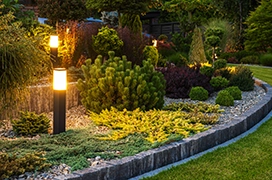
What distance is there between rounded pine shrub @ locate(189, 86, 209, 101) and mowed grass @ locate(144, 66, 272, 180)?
276 centimetres

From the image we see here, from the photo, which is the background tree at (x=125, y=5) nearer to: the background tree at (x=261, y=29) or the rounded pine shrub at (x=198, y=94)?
the rounded pine shrub at (x=198, y=94)

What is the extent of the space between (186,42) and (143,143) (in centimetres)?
1747

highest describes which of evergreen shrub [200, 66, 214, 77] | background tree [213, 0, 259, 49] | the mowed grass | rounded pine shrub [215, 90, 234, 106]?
background tree [213, 0, 259, 49]

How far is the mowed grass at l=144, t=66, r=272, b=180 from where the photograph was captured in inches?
190

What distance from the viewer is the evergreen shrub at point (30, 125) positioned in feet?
20.0

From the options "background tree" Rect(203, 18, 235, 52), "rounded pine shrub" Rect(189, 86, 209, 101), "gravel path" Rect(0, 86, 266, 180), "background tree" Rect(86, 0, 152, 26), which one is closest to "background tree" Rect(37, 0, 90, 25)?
"background tree" Rect(86, 0, 152, 26)

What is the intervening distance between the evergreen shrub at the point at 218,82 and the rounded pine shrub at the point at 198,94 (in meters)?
1.13

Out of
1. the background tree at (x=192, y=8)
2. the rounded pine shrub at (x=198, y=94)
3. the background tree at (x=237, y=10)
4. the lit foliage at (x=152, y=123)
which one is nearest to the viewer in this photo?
the lit foliage at (x=152, y=123)

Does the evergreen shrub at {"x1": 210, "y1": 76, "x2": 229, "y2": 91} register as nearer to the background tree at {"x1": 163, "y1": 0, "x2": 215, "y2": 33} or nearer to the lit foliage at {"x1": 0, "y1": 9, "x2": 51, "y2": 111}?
the lit foliage at {"x1": 0, "y1": 9, "x2": 51, "y2": 111}

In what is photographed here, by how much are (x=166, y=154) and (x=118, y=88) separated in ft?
6.81

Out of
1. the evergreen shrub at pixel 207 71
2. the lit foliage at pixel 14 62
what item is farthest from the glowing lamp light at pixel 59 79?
the evergreen shrub at pixel 207 71

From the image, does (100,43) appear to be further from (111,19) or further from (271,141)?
(111,19)

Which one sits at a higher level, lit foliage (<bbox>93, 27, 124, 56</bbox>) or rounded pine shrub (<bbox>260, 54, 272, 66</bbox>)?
lit foliage (<bbox>93, 27, 124, 56</bbox>)

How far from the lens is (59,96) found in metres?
5.93
